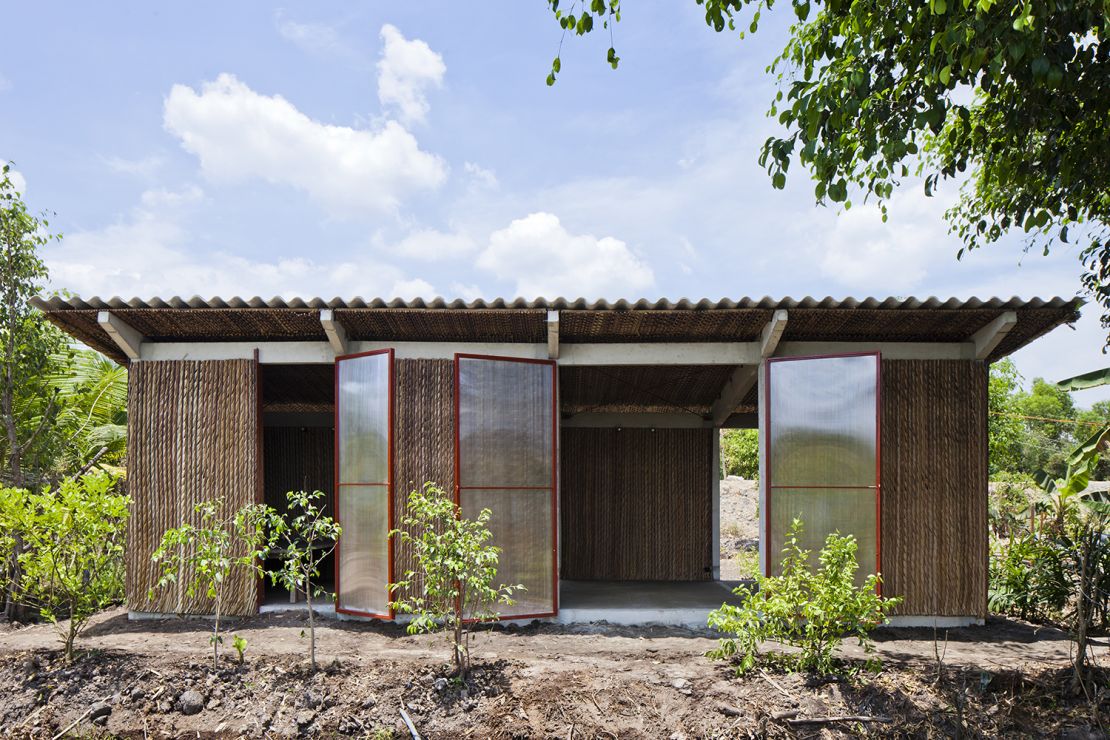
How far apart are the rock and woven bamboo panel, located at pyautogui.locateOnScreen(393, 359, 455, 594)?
6.37ft

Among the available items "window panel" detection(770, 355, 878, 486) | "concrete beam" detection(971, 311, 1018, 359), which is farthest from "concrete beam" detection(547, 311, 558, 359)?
"concrete beam" detection(971, 311, 1018, 359)

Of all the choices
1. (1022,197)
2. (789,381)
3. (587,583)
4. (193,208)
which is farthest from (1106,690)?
(193,208)

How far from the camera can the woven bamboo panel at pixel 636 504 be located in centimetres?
1102

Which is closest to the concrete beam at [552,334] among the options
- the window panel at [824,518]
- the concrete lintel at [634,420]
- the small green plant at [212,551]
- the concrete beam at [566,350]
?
the concrete beam at [566,350]

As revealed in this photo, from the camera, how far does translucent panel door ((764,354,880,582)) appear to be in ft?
22.3

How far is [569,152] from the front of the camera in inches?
327

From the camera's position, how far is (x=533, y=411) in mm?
7238

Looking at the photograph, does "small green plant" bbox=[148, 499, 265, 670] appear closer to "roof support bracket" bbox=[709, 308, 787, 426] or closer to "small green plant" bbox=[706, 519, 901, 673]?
"small green plant" bbox=[706, 519, 901, 673]

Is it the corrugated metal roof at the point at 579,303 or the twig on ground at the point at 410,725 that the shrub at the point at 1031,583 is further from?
the twig on ground at the point at 410,725

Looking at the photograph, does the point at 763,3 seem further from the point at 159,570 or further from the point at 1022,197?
the point at 159,570

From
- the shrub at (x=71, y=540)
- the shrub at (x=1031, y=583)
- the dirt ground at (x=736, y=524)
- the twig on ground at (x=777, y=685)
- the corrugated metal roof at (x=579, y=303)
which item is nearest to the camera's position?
the twig on ground at (x=777, y=685)

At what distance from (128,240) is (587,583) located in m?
8.01

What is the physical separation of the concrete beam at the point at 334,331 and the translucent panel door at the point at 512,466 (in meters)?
1.16

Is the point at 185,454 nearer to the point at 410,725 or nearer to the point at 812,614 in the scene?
the point at 410,725
